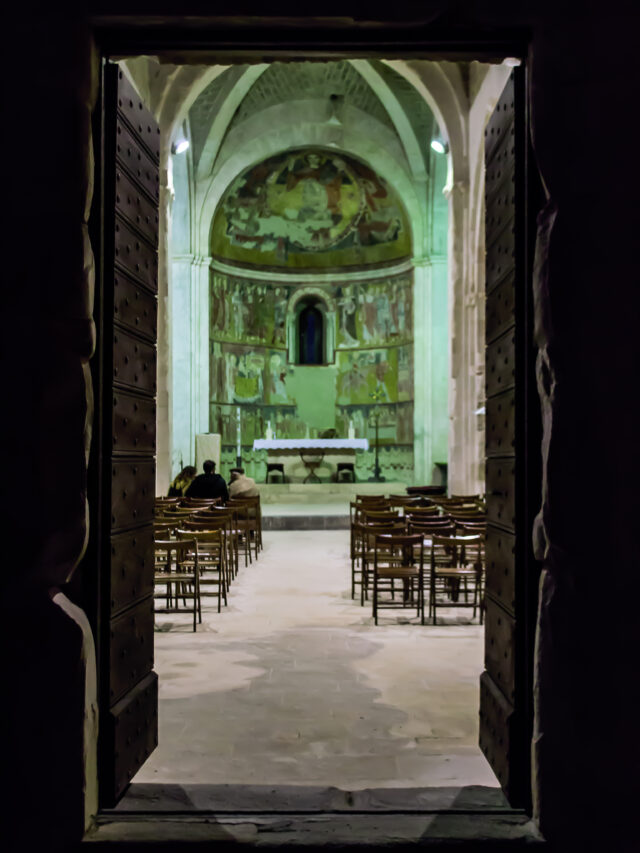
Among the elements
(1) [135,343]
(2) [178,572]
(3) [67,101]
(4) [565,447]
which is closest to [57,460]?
(1) [135,343]

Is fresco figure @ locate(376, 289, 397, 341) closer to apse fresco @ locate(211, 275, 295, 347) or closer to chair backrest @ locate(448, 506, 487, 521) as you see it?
apse fresco @ locate(211, 275, 295, 347)

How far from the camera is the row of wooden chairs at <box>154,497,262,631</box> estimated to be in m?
6.81

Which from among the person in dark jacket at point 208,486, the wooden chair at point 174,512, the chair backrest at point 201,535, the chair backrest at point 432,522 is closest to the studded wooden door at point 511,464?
the chair backrest at point 201,535

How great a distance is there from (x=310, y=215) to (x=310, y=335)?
13.0ft

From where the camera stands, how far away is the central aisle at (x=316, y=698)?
140 inches

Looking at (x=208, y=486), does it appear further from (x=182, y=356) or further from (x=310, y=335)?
(x=310, y=335)

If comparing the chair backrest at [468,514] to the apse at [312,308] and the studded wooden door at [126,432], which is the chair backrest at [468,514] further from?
the apse at [312,308]

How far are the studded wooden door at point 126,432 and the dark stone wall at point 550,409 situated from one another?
0.87ft

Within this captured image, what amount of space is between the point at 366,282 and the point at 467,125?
8903 mm

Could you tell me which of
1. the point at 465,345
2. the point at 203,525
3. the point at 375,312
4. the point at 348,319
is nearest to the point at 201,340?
the point at 348,319

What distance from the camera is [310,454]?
21.1m

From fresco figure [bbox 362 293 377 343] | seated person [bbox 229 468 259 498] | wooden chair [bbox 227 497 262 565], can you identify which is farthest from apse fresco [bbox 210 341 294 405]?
wooden chair [bbox 227 497 262 565]

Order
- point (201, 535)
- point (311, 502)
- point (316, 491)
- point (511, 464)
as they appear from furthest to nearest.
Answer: point (316, 491) → point (311, 502) → point (201, 535) → point (511, 464)

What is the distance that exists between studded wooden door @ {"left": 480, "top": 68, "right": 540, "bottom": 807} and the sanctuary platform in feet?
37.6
